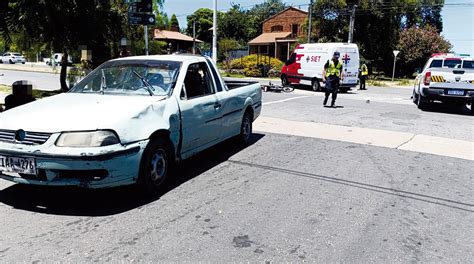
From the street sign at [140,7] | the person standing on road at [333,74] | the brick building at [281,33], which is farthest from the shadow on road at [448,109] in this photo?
the brick building at [281,33]

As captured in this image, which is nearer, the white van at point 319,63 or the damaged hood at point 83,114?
the damaged hood at point 83,114

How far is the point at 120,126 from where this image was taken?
4207 millimetres

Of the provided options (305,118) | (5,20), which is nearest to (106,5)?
(5,20)

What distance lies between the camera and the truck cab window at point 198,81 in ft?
18.3

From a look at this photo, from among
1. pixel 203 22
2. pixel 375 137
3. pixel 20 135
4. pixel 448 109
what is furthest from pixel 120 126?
pixel 203 22

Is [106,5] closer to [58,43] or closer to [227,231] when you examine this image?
[58,43]

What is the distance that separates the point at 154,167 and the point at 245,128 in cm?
307

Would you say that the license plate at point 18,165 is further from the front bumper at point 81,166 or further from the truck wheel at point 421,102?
the truck wheel at point 421,102

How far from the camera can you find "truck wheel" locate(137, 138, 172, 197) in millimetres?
4508

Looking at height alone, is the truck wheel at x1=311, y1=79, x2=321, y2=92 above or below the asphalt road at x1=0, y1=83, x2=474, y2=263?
Result: above

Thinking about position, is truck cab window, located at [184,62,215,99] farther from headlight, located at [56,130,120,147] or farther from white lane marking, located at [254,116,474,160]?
white lane marking, located at [254,116,474,160]

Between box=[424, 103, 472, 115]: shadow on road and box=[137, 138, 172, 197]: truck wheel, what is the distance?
11.2 m

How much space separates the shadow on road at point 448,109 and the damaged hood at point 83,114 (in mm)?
11338

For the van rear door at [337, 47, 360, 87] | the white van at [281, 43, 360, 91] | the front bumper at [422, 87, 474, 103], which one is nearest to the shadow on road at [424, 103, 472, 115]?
the front bumper at [422, 87, 474, 103]
